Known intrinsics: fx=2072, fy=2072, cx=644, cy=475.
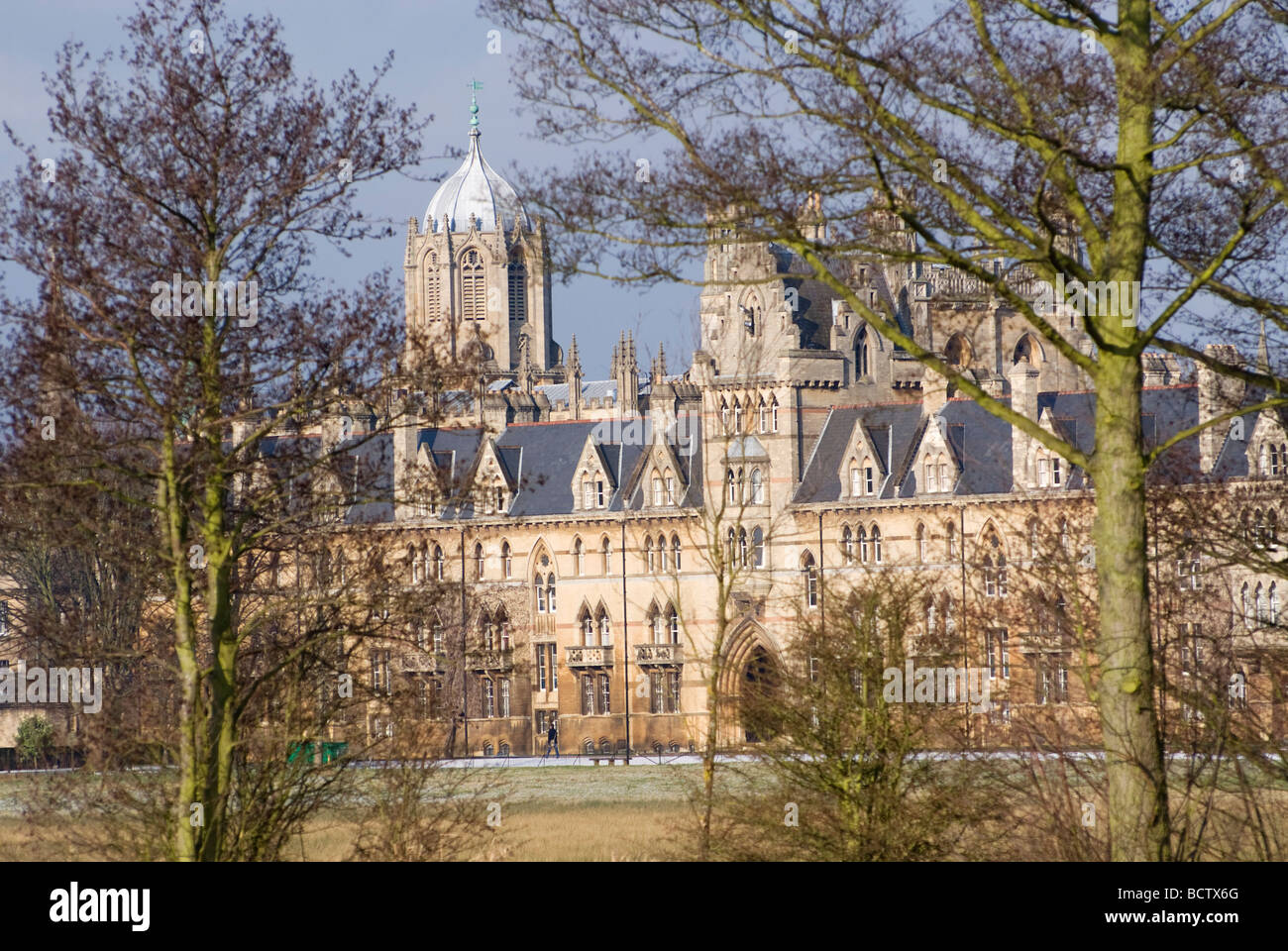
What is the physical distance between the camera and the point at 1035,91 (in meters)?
14.3

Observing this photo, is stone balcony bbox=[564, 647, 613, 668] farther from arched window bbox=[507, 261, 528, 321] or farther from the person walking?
arched window bbox=[507, 261, 528, 321]

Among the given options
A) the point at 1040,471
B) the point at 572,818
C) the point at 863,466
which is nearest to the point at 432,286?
the point at 863,466

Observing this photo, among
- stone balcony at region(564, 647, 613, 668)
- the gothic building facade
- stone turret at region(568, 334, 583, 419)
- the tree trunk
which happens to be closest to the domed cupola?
stone turret at region(568, 334, 583, 419)

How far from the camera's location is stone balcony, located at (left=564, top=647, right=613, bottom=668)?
80.7 m

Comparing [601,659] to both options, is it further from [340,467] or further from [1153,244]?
[1153,244]

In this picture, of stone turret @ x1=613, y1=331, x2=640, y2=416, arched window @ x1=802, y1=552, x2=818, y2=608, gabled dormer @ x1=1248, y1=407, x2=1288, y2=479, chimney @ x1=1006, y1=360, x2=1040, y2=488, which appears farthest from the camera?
stone turret @ x1=613, y1=331, x2=640, y2=416

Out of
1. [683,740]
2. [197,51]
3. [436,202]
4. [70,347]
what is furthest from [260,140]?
[436,202]

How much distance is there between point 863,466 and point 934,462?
127 inches

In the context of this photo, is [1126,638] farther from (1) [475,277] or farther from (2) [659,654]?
(1) [475,277]

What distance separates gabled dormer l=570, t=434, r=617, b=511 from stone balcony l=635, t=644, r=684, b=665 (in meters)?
6.13

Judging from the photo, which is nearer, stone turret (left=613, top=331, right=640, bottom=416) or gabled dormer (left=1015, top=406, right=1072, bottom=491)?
gabled dormer (left=1015, top=406, right=1072, bottom=491)

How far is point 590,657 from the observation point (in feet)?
265

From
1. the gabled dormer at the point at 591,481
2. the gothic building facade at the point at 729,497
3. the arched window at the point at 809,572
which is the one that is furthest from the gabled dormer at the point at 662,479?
the arched window at the point at 809,572

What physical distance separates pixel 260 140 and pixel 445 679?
5255 centimetres
